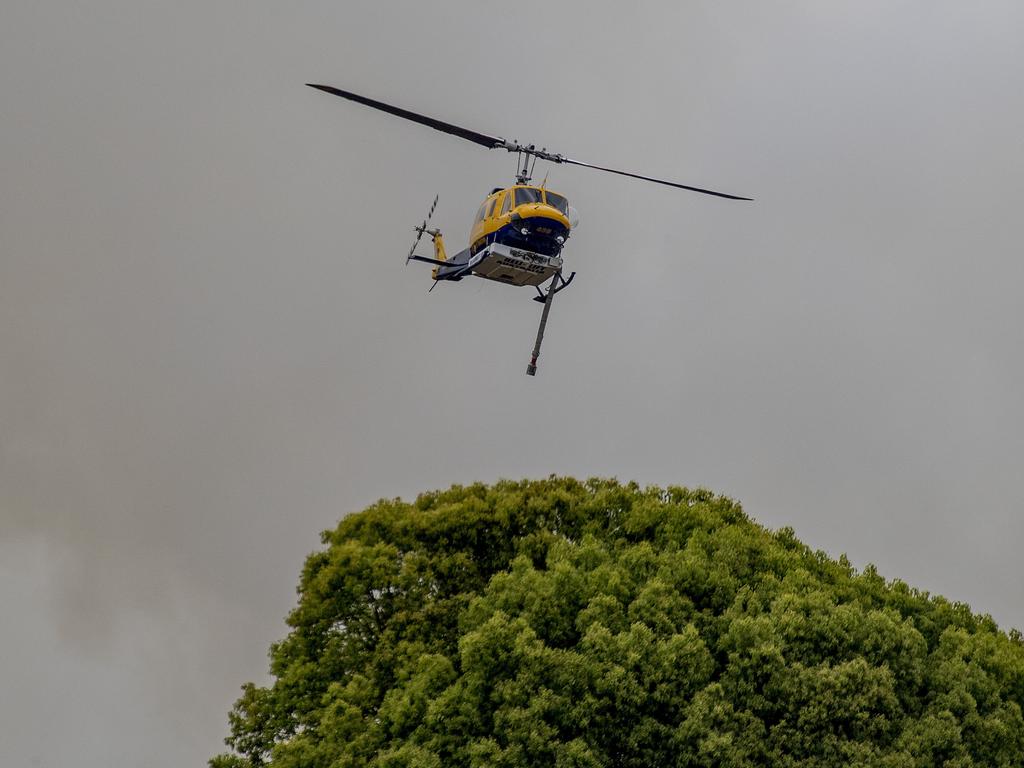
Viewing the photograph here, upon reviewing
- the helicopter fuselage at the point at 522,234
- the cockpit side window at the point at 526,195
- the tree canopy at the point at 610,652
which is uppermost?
the cockpit side window at the point at 526,195

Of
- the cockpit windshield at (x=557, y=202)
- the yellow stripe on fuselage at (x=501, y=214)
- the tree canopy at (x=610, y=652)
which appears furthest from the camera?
the cockpit windshield at (x=557, y=202)

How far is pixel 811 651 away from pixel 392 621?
1063 centimetres

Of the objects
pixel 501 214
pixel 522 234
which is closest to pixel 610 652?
pixel 522 234

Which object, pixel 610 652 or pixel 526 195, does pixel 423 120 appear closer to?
pixel 526 195

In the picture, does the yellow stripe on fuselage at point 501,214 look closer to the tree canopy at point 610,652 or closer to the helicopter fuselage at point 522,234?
the helicopter fuselage at point 522,234

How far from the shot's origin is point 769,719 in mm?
33906

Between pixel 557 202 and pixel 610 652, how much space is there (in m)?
15.7

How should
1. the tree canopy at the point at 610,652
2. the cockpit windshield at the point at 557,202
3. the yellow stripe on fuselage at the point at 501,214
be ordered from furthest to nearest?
the cockpit windshield at the point at 557,202 < the yellow stripe on fuselage at the point at 501,214 < the tree canopy at the point at 610,652

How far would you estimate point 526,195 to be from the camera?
43.6 metres

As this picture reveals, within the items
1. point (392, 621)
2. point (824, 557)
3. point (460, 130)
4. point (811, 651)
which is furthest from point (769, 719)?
point (460, 130)

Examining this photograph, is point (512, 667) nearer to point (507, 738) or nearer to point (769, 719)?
point (507, 738)

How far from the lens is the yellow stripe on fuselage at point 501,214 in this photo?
42.8 m

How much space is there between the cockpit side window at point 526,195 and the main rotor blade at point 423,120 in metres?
2.38

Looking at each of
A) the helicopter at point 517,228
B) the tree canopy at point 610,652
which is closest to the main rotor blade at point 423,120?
the helicopter at point 517,228
